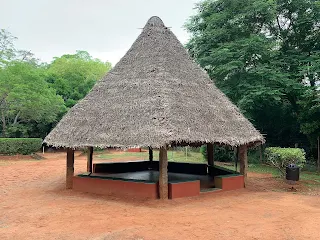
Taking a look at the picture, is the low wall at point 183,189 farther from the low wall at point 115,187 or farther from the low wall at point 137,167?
the low wall at point 137,167

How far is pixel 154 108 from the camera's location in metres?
10.4

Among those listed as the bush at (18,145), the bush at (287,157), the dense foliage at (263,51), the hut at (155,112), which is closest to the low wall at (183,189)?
the hut at (155,112)

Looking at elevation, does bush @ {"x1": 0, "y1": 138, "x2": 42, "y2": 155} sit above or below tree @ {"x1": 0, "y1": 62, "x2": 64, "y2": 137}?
below

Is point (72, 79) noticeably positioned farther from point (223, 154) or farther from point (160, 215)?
point (160, 215)

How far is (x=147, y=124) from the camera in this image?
10031mm

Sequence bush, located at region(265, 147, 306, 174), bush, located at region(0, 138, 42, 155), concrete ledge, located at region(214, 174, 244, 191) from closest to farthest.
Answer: concrete ledge, located at region(214, 174, 244, 191) → bush, located at region(265, 147, 306, 174) → bush, located at region(0, 138, 42, 155)

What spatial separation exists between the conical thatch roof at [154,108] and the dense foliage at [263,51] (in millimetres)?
5004

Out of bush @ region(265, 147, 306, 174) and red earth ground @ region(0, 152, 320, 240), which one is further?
bush @ region(265, 147, 306, 174)

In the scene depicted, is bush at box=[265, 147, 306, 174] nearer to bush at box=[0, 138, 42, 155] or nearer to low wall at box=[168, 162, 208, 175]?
low wall at box=[168, 162, 208, 175]

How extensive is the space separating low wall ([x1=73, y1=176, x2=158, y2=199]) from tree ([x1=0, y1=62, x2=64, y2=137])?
15.6m

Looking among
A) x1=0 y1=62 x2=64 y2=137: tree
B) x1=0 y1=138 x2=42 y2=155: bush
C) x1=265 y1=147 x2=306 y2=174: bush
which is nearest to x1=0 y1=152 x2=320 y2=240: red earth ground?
x1=265 y1=147 x2=306 y2=174: bush

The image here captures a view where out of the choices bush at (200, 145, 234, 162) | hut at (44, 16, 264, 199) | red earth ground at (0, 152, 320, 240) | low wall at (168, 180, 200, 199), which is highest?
hut at (44, 16, 264, 199)

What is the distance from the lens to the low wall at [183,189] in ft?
33.3

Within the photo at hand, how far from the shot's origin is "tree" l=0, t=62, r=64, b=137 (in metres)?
24.3
